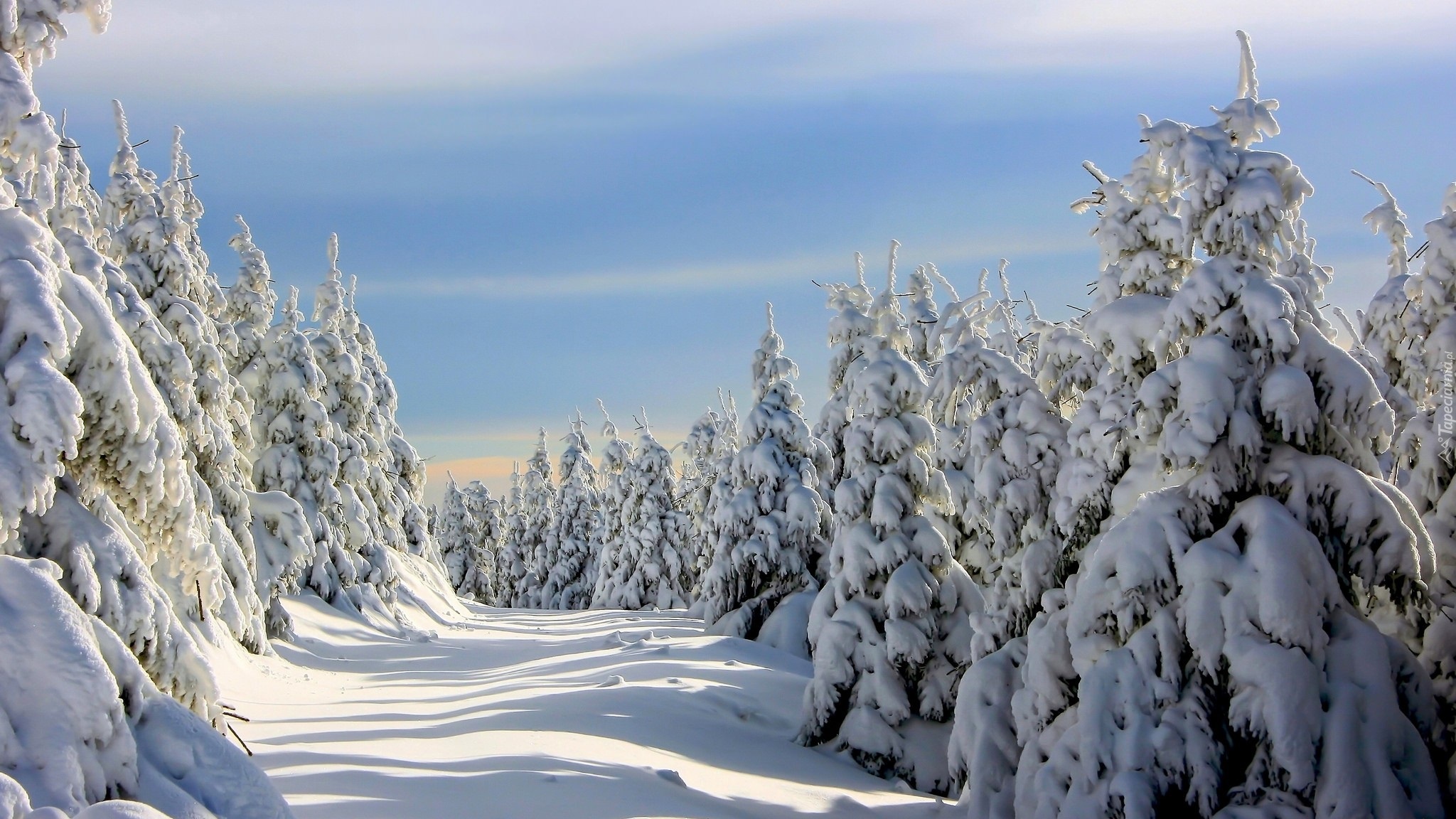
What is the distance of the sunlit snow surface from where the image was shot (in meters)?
10.7

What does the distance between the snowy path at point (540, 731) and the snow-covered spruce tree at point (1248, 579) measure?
472cm

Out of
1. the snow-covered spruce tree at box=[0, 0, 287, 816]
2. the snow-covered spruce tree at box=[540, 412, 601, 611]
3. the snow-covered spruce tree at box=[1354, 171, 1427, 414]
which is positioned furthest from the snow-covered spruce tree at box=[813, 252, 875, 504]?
the snow-covered spruce tree at box=[540, 412, 601, 611]

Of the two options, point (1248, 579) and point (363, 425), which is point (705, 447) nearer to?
point (363, 425)

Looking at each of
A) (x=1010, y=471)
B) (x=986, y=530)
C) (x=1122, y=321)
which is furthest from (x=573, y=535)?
(x=1122, y=321)

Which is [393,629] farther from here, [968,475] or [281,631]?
[968,475]

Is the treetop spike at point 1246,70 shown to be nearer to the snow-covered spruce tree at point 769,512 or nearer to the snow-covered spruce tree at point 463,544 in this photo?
the snow-covered spruce tree at point 769,512

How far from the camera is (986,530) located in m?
18.3

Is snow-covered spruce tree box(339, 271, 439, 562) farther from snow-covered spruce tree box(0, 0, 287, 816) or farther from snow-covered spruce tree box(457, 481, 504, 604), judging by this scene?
snow-covered spruce tree box(0, 0, 287, 816)

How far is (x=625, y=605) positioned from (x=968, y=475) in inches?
1266

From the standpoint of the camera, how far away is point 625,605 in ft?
158

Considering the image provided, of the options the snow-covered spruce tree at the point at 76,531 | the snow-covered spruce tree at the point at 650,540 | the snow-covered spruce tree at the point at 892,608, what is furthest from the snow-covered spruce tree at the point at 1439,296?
the snow-covered spruce tree at the point at 650,540

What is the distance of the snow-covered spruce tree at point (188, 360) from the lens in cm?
1875

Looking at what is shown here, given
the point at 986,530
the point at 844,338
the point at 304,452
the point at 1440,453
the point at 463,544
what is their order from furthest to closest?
the point at 463,544 < the point at 304,452 < the point at 844,338 < the point at 986,530 < the point at 1440,453

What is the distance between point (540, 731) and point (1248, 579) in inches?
376
